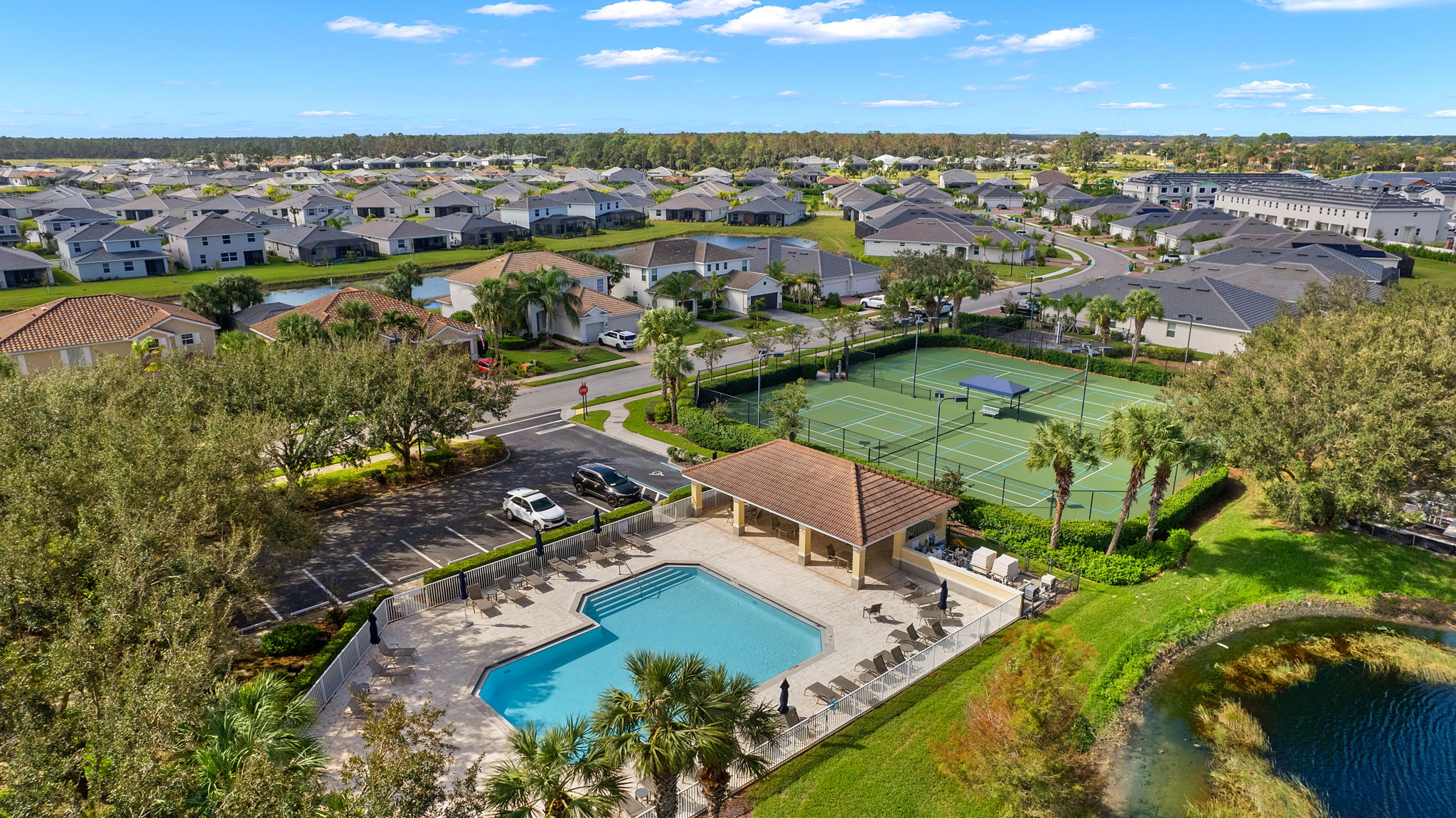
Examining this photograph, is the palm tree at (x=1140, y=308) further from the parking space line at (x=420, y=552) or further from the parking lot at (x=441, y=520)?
the parking space line at (x=420, y=552)

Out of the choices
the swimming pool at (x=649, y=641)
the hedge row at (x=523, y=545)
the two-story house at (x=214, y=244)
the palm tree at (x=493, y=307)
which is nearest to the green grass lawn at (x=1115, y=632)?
the swimming pool at (x=649, y=641)

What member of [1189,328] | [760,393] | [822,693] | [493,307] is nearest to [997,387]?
[760,393]

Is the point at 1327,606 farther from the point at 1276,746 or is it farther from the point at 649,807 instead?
the point at 649,807

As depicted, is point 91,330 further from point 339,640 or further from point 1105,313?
point 1105,313

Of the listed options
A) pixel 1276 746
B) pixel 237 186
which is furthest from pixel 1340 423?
pixel 237 186

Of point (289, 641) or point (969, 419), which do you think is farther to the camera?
point (969, 419)

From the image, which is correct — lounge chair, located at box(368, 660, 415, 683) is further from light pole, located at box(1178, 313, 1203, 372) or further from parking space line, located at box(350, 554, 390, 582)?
light pole, located at box(1178, 313, 1203, 372)
